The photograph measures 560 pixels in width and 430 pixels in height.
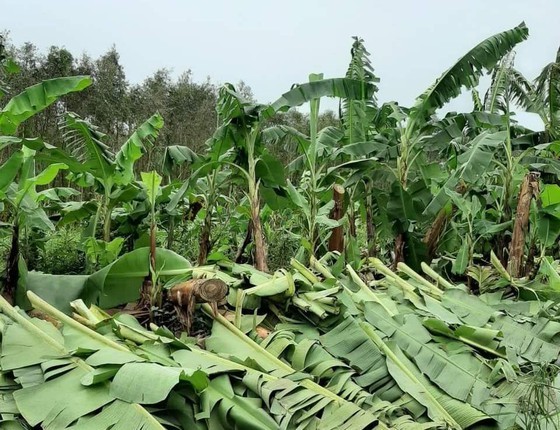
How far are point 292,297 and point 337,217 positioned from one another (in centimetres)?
226

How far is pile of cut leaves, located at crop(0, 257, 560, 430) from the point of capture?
98.5 inches

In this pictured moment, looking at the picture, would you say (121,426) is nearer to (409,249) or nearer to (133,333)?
(133,333)

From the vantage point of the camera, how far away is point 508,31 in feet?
19.4

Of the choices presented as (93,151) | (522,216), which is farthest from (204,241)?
(522,216)

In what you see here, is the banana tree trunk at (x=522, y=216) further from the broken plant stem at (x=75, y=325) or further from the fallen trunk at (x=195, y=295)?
the broken plant stem at (x=75, y=325)

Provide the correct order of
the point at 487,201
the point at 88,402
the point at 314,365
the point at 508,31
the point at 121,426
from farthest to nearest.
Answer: the point at 487,201
the point at 508,31
the point at 314,365
the point at 88,402
the point at 121,426

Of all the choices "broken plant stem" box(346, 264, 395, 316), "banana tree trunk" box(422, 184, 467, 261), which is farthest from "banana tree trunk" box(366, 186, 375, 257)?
"broken plant stem" box(346, 264, 395, 316)

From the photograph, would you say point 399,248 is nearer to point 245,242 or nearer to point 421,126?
point 421,126

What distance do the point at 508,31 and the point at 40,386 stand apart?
6.04 m

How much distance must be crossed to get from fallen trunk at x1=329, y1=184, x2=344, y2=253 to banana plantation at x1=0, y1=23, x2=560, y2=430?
18mm

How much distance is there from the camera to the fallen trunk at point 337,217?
5.95 metres

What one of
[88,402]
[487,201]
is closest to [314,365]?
[88,402]

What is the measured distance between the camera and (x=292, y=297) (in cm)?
392

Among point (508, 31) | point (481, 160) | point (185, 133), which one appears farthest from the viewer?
point (185, 133)
